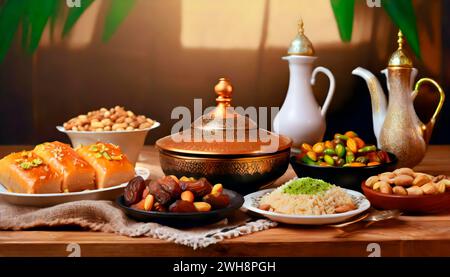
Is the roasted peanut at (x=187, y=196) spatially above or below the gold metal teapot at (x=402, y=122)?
below

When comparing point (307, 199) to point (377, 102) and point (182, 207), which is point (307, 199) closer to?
point (182, 207)

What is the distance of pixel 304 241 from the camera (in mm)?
955

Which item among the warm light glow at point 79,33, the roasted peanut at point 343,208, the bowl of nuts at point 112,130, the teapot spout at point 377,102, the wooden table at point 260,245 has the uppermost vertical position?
the warm light glow at point 79,33

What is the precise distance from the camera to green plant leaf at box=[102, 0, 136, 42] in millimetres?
1917

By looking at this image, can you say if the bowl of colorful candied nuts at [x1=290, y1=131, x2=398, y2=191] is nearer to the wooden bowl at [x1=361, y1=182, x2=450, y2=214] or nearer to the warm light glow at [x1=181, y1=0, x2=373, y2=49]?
the wooden bowl at [x1=361, y1=182, x2=450, y2=214]

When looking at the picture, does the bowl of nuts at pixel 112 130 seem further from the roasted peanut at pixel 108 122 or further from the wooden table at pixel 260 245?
the wooden table at pixel 260 245

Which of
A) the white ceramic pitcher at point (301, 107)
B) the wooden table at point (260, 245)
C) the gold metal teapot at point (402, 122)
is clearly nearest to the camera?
the wooden table at point (260, 245)

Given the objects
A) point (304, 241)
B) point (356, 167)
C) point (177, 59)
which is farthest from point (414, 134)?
point (177, 59)

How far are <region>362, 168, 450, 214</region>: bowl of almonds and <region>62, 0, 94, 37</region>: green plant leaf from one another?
1211 millimetres

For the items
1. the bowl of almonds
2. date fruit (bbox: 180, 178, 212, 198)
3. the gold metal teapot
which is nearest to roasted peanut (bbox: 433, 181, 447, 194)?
the bowl of almonds

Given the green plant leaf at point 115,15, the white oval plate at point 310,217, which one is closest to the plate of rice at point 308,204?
the white oval plate at point 310,217

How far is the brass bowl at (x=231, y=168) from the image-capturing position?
119cm
